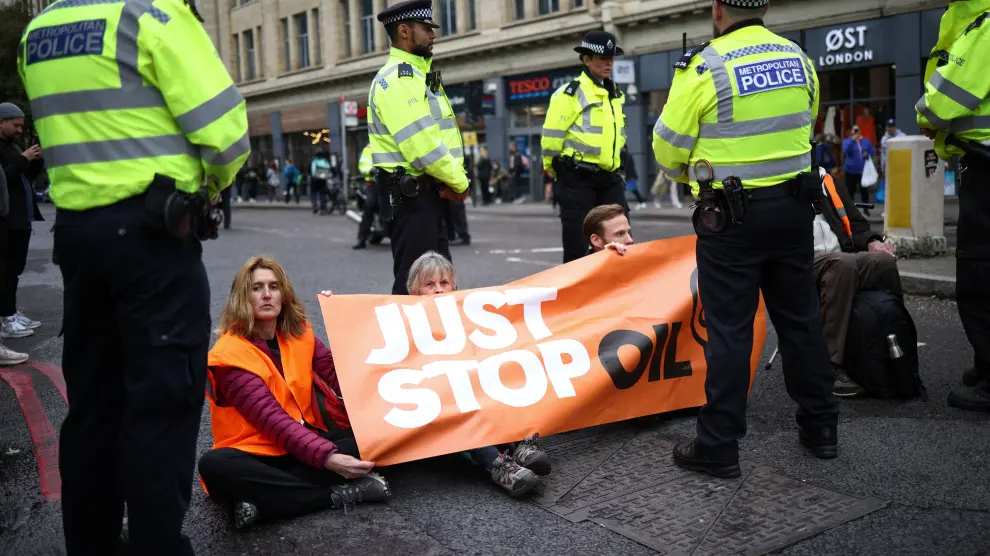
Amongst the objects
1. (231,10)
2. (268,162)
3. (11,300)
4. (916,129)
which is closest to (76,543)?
(11,300)

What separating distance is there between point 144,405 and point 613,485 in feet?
6.15

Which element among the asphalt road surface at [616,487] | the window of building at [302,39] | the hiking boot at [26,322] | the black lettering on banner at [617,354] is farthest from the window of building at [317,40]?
the black lettering on banner at [617,354]

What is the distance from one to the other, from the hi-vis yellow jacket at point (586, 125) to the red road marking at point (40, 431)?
3.54 metres

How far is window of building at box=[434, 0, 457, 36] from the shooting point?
33156mm

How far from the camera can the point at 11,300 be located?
6516 millimetres

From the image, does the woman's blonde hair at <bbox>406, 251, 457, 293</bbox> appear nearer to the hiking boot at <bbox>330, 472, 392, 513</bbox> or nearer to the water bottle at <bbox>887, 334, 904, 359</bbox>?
the hiking boot at <bbox>330, 472, 392, 513</bbox>

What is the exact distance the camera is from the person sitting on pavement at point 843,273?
15.7 ft

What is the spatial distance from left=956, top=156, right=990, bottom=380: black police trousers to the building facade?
6546 millimetres

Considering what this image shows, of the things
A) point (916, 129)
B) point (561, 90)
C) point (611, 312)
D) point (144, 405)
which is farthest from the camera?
point (916, 129)

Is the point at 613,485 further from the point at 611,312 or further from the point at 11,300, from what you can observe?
the point at 11,300

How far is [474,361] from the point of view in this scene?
411cm

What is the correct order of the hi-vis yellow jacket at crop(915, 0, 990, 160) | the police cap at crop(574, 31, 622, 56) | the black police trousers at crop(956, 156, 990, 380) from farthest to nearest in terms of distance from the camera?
1. the police cap at crop(574, 31, 622, 56)
2. the black police trousers at crop(956, 156, 990, 380)
3. the hi-vis yellow jacket at crop(915, 0, 990, 160)

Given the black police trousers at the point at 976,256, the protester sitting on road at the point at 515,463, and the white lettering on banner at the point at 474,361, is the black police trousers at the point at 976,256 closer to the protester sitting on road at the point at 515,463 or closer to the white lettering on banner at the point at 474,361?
the white lettering on banner at the point at 474,361

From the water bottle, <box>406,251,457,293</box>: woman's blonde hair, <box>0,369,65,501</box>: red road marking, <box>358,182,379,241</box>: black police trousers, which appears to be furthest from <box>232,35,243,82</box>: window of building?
the water bottle
